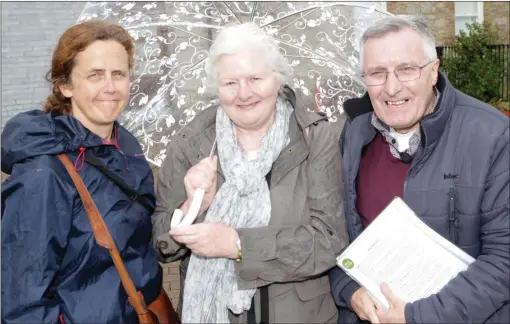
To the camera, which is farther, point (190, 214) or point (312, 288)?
point (312, 288)

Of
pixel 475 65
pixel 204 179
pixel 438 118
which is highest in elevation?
pixel 438 118

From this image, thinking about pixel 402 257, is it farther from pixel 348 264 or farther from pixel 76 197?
pixel 76 197

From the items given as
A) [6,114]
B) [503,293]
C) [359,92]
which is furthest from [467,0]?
[503,293]

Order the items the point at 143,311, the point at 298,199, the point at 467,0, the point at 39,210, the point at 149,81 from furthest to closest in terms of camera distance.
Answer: the point at 467,0
the point at 149,81
the point at 298,199
the point at 143,311
the point at 39,210

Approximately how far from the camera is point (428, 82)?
252 cm

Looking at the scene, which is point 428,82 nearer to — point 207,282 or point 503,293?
point 503,293

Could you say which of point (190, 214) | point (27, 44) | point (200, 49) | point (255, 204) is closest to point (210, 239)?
point (190, 214)

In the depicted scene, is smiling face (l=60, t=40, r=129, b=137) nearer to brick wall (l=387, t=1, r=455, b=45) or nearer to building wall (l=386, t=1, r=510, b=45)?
Answer: building wall (l=386, t=1, r=510, b=45)

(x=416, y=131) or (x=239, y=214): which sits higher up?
(x=416, y=131)

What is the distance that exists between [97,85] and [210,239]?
2.67 feet

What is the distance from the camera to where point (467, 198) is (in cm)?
232

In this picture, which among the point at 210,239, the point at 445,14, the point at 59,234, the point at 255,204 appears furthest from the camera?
the point at 445,14

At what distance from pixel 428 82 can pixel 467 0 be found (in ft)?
59.3

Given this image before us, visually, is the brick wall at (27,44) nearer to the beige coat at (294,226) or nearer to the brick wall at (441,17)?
the beige coat at (294,226)
